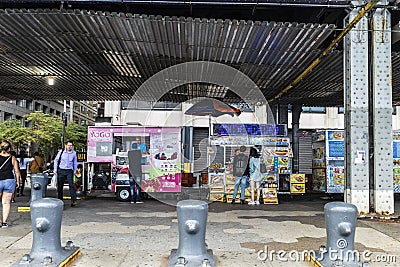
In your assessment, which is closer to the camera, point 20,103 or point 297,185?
point 297,185

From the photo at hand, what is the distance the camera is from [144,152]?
1330cm

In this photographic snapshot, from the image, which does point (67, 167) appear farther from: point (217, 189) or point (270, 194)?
point (270, 194)

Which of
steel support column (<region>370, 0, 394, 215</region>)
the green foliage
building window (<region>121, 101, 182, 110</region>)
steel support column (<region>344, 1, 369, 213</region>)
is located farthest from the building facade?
steel support column (<region>370, 0, 394, 215</region>)

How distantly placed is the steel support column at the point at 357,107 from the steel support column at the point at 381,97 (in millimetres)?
238

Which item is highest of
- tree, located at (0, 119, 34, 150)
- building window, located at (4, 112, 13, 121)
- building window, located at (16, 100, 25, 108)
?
building window, located at (16, 100, 25, 108)

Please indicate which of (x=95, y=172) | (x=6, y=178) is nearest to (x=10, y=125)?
(x=95, y=172)

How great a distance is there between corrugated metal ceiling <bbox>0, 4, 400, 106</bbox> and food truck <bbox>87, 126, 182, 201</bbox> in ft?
6.52

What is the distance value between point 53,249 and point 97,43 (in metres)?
6.30

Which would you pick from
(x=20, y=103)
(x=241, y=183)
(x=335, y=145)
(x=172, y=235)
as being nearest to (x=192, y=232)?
(x=172, y=235)

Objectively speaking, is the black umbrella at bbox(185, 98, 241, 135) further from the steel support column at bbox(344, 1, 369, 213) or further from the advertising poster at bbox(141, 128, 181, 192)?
the steel support column at bbox(344, 1, 369, 213)

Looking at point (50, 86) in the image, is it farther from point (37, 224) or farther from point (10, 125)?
point (10, 125)

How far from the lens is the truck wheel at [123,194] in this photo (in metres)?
13.1

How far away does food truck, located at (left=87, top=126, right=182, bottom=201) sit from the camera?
43.9ft

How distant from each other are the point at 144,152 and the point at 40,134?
23.7 m
